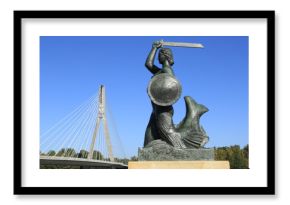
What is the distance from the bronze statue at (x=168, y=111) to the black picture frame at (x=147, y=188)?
7.22ft

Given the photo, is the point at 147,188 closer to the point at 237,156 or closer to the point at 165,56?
the point at 165,56

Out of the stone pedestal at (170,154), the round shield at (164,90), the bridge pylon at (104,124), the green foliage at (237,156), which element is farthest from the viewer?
the bridge pylon at (104,124)

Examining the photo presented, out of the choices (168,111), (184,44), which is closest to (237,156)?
(168,111)

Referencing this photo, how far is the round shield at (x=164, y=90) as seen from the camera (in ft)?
28.9

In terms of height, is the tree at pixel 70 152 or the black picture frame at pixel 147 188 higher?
the black picture frame at pixel 147 188

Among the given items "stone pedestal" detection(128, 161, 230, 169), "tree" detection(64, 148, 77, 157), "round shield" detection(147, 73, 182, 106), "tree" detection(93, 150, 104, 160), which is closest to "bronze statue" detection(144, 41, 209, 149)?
"round shield" detection(147, 73, 182, 106)

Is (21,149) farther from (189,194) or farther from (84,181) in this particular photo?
(189,194)

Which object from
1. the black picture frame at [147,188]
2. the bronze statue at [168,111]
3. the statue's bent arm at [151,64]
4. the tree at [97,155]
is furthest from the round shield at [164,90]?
the tree at [97,155]

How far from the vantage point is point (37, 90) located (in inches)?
260

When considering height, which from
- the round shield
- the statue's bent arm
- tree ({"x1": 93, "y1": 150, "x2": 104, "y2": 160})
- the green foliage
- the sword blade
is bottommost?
tree ({"x1": 93, "y1": 150, "x2": 104, "y2": 160})

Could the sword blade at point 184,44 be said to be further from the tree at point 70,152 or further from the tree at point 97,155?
the tree at point 97,155

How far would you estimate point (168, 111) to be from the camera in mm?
8953

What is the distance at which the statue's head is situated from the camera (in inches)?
360

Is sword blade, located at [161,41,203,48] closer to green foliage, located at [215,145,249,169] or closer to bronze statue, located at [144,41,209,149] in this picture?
bronze statue, located at [144,41,209,149]
